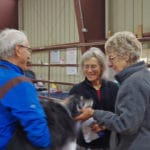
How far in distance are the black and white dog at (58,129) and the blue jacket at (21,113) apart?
35 mm

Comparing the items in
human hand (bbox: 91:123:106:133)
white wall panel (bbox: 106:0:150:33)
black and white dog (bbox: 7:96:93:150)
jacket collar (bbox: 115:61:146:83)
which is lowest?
human hand (bbox: 91:123:106:133)

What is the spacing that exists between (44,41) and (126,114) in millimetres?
7678

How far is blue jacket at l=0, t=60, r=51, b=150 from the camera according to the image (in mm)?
1566

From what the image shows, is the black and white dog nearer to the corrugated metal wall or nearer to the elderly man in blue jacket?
the elderly man in blue jacket

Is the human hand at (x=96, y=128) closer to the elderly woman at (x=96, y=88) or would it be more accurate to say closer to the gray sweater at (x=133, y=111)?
the elderly woman at (x=96, y=88)

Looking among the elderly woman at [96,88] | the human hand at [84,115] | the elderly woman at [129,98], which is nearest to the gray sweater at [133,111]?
the elderly woman at [129,98]

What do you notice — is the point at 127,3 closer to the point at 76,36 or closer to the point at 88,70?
the point at 76,36

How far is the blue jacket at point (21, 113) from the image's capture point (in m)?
1.57

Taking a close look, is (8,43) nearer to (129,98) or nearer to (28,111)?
(28,111)

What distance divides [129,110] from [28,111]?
502mm

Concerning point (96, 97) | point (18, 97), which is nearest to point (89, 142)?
point (96, 97)

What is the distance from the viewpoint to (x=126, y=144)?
1759 mm

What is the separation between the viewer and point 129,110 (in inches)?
64.6

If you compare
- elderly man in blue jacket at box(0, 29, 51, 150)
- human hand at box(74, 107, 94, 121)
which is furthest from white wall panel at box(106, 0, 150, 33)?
elderly man in blue jacket at box(0, 29, 51, 150)
